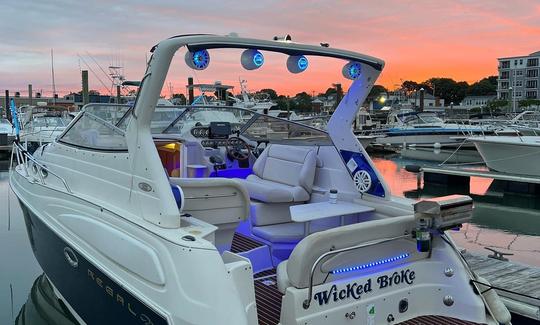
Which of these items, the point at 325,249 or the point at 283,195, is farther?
the point at 283,195

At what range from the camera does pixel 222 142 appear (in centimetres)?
614

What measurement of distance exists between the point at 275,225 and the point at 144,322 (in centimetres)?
195

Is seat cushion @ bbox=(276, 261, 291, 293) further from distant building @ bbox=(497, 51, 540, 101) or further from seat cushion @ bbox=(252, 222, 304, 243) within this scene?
distant building @ bbox=(497, 51, 540, 101)

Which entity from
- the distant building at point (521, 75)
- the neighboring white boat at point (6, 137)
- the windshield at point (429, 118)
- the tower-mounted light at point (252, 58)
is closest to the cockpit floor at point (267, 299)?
the tower-mounted light at point (252, 58)

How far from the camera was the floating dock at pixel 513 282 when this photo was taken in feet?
15.0

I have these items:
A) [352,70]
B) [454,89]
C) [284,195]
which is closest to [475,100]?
[454,89]

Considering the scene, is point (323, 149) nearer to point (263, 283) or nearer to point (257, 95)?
point (263, 283)

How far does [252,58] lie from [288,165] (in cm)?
203

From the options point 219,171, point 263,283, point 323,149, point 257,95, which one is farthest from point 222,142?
point 257,95

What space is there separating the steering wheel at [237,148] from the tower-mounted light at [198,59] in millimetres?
3128

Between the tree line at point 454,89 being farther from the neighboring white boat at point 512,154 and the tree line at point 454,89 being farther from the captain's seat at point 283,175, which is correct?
the captain's seat at point 283,175

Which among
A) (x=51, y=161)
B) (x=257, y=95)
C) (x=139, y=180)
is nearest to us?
(x=139, y=180)

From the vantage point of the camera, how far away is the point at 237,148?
20.3 feet

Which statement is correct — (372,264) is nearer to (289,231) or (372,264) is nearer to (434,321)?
(434,321)
